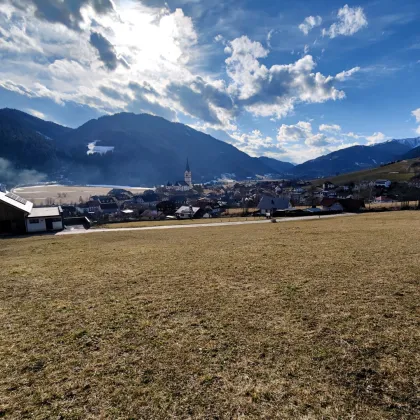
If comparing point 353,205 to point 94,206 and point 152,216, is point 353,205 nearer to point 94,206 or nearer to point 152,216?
point 152,216

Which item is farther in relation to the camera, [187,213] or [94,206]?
[94,206]

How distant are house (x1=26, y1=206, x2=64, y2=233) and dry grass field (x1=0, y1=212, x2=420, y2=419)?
35335 mm

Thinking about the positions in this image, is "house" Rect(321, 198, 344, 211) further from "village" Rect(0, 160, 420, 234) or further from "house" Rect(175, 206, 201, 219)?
"house" Rect(175, 206, 201, 219)

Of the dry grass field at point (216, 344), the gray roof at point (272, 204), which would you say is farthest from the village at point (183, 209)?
the dry grass field at point (216, 344)

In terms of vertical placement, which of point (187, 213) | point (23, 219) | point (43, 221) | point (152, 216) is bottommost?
point (187, 213)

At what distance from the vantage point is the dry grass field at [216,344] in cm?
459

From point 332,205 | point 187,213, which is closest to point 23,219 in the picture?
point 187,213

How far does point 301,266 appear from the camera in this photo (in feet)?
43.8

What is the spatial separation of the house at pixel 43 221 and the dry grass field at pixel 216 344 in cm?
3533

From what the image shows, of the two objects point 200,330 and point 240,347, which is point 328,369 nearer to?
point 240,347

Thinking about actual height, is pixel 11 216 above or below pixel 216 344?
above

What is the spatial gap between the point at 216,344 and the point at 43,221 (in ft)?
151

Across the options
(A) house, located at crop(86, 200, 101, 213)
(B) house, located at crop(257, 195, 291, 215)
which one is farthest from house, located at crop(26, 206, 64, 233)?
(A) house, located at crop(86, 200, 101, 213)

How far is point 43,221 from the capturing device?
4300 cm
